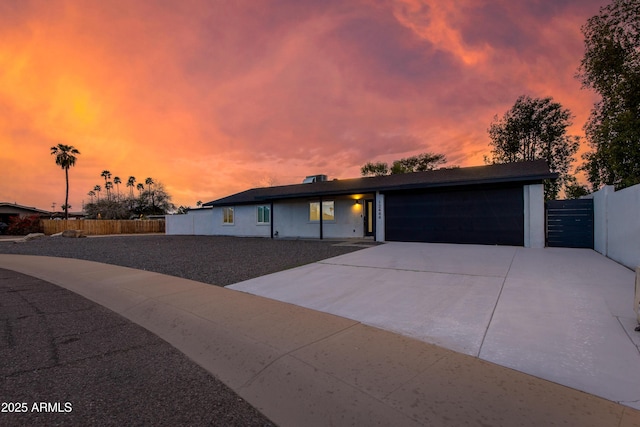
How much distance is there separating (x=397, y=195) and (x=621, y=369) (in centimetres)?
1255

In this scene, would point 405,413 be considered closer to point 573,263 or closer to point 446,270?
point 446,270

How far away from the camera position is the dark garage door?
39.7ft

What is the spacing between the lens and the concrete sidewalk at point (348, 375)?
81.9 inches

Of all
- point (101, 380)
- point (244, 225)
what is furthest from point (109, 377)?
point (244, 225)

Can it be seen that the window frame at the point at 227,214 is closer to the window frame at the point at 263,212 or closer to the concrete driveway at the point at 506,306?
the window frame at the point at 263,212

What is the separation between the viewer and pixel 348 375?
8.73 ft

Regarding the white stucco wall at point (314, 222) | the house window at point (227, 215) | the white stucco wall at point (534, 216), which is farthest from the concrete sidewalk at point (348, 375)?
the house window at point (227, 215)

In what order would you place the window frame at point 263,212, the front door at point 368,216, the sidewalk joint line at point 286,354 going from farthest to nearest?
the window frame at point 263,212, the front door at point 368,216, the sidewalk joint line at point 286,354

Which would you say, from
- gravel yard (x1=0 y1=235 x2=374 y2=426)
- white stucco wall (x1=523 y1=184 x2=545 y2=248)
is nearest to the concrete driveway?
gravel yard (x1=0 y1=235 x2=374 y2=426)

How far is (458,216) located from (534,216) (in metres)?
2.83

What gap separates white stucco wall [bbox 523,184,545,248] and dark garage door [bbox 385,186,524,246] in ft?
0.62

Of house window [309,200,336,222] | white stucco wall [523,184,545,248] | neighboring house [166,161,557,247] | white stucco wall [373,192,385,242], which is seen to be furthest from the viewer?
house window [309,200,336,222]

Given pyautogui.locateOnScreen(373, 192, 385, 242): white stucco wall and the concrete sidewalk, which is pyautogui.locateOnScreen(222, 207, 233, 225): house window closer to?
pyautogui.locateOnScreen(373, 192, 385, 242): white stucco wall

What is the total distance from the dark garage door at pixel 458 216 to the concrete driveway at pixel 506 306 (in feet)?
12.4
